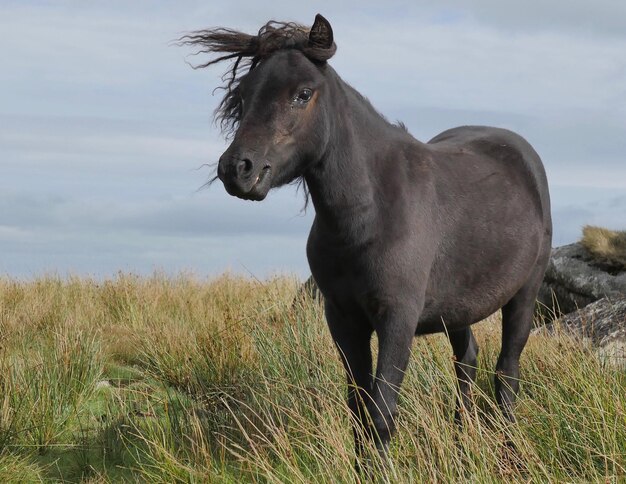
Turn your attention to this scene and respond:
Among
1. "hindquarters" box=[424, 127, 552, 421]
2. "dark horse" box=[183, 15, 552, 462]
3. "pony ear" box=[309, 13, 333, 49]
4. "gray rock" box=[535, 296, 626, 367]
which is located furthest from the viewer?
"gray rock" box=[535, 296, 626, 367]

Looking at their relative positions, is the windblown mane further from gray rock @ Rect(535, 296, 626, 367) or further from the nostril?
gray rock @ Rect(535, 296, 626, 367)

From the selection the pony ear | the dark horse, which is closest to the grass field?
the dark horse

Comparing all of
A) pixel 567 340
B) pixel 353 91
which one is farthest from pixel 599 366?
pixel 353 91

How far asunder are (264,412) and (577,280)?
679cm

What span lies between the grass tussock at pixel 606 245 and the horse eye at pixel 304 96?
745cm

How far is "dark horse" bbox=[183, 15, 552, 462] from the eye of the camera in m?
3.97

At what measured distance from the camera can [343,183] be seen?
4258 mm

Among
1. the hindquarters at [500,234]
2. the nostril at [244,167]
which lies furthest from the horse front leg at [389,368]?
the nostril at [244,167]

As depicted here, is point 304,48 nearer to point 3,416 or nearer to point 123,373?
point 3,416

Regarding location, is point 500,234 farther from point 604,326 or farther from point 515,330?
point 604,326

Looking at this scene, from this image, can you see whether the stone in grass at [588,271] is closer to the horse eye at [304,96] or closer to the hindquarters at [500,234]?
the hindquarters at [500,234]

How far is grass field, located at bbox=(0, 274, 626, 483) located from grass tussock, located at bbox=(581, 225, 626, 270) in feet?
8.67

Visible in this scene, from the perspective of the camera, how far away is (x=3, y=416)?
565cm

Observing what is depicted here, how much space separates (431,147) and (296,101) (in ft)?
4.44
